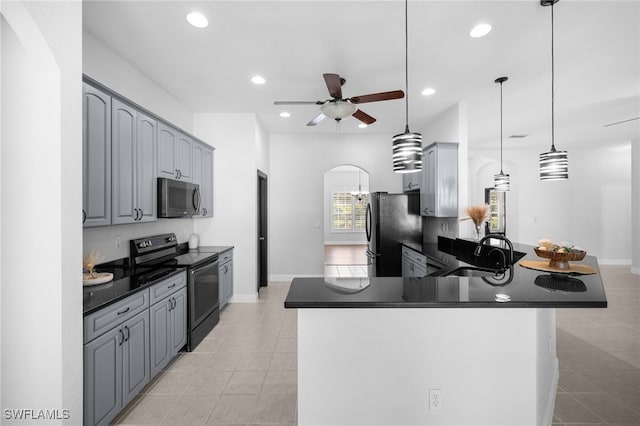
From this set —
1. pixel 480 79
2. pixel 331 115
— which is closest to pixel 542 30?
pixel 480 79

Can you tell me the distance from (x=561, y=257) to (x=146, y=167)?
339 cm

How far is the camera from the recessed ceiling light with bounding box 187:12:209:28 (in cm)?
234

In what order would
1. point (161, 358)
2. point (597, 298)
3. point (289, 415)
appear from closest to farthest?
1. point (597, 298)
2. point (289, 415)
3. point (161, 358)

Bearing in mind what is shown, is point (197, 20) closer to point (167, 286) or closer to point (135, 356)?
point (167, 286)

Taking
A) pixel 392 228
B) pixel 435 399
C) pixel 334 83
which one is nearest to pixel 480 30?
pixel 334 83

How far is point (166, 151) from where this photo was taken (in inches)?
126

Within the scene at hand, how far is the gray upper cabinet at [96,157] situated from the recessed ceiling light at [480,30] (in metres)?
2.89

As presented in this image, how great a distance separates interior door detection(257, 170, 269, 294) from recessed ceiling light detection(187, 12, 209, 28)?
113 inches

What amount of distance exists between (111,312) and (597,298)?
2.72 m

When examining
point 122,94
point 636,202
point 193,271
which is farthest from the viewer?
point 636,202

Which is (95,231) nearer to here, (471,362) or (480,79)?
(471,362)

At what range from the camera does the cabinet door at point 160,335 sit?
2.38 metres

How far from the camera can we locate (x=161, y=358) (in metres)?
2.50

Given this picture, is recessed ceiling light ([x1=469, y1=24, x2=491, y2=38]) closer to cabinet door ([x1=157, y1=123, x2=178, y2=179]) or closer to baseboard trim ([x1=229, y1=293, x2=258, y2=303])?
cabinet door ([x1=157, y1=123, x2=178, y2=179])
